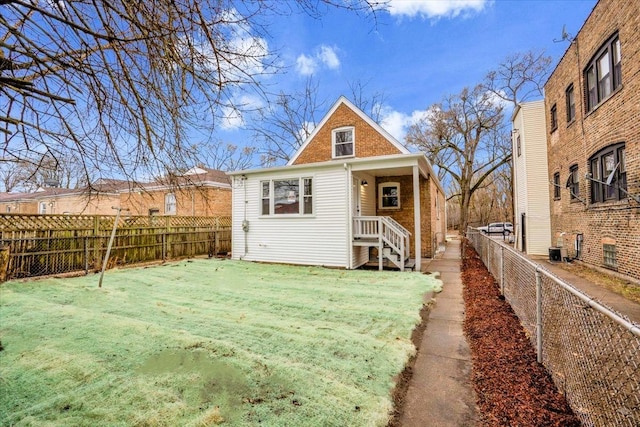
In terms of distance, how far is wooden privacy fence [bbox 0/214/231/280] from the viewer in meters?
8.26

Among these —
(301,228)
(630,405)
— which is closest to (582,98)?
(301,228)

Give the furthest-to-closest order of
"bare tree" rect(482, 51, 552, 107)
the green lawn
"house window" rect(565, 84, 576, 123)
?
1. "bare tree" rect(482, 51, 552, 107)
2. "house window" rect(565, 84, 576, 123)
3. the green lawn

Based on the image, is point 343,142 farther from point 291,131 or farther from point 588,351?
point 588,351

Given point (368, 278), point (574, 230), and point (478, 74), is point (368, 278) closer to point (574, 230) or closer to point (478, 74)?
point (574, 230)

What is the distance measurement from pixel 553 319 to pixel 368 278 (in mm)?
5444

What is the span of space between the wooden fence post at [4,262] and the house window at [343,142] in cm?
1103

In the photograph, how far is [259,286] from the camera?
23.8 ft

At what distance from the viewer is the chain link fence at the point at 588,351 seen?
183cm

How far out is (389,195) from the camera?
12633mm

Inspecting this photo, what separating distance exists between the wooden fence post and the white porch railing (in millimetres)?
9291

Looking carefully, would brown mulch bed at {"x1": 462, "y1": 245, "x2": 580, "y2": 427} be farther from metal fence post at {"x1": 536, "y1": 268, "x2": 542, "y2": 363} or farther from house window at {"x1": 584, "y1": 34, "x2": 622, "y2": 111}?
house window at {"x1": 584, "y1": 34, "x2": 622, "y2": 111}

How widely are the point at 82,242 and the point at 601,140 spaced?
15406 millimetres

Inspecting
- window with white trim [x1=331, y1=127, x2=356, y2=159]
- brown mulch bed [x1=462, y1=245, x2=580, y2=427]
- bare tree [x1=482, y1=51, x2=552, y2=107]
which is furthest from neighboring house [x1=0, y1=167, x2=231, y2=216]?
bare tree [x1=482, y1=51, x2=552, y2=107]

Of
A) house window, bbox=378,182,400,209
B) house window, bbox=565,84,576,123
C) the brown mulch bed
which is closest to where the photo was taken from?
the brown mulch bed
